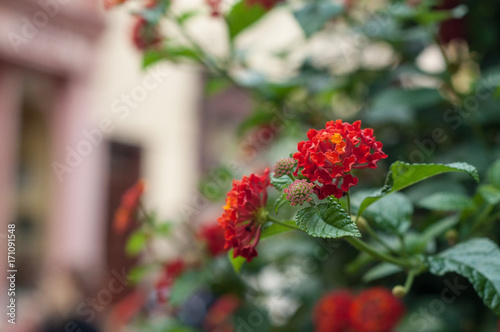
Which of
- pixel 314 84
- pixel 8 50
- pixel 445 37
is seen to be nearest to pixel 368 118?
pixel 314 84

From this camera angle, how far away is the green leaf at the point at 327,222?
58 centimetres

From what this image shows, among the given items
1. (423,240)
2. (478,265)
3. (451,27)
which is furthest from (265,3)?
(478,265)

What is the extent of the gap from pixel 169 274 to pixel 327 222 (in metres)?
A: 0.74

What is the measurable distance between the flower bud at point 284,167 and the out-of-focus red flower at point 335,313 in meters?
0.53

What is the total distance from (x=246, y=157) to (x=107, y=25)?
4.11 m

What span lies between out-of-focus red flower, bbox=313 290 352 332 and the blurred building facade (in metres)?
3.10

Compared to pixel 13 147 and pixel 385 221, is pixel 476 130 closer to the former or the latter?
pixel 385 221

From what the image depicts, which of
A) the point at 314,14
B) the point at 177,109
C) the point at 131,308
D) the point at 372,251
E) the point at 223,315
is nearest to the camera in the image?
the point at 372,251

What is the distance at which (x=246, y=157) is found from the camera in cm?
164

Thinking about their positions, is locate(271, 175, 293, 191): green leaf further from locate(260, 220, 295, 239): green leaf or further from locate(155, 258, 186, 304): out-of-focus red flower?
locate(155, 258, 186, 304): out-of-focus red flower

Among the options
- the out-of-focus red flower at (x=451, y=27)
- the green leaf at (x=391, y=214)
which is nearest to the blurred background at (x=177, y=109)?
the out-of-focus red flower at (x=451, y=27)

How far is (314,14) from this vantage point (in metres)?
1.13

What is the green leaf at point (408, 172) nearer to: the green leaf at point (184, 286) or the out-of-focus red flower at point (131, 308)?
the green leaf at point (184, 286)

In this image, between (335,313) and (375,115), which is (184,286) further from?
(375,115)
